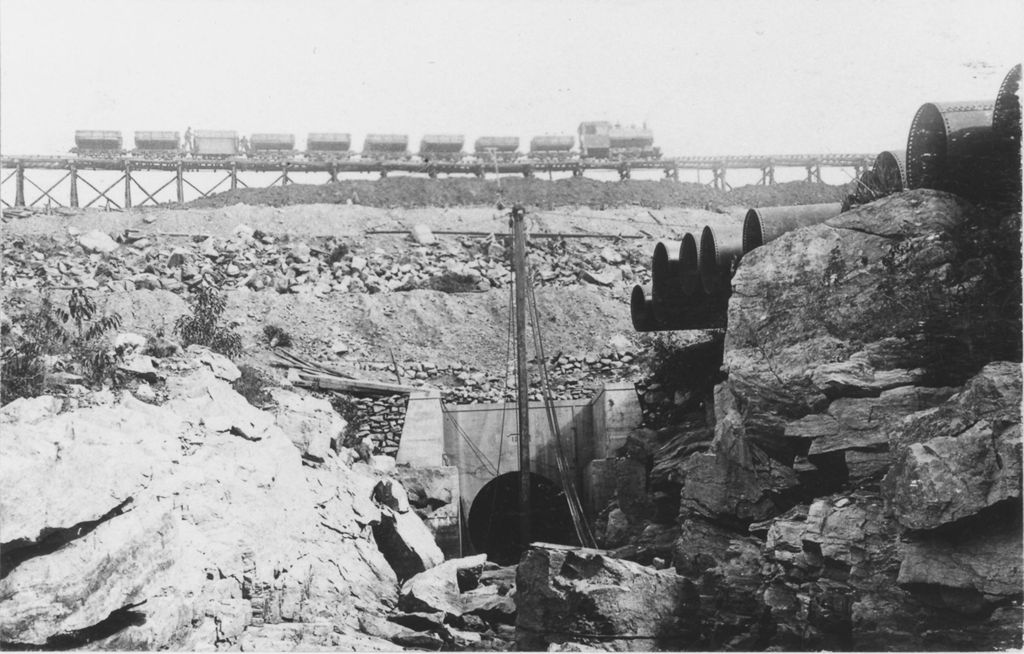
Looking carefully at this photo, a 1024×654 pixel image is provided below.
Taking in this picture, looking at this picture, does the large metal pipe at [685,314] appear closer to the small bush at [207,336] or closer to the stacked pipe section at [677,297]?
the stacked pipe section at [677,297]

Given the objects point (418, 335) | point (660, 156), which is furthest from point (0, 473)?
point (660, 156)

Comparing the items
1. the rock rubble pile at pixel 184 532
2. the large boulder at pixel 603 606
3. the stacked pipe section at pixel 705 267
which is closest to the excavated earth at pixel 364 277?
the stacked pipe section at pixel 705 267

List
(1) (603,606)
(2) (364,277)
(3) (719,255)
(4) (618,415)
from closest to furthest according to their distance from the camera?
1. (1) (603,606)
2. (3) (719,255)
3. (4) (618,415)
4. (2) (364,277)

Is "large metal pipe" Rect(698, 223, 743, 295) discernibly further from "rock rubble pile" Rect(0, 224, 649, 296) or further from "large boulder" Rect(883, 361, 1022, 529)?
"rock rubble pile" Rect(0, 224, 649, 296)

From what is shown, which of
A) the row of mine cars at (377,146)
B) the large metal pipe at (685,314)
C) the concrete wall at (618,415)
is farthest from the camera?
the row of mine cars at (377,146)

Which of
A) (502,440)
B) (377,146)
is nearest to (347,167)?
(377,146)

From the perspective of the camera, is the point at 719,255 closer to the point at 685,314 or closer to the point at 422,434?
the point at 685,314

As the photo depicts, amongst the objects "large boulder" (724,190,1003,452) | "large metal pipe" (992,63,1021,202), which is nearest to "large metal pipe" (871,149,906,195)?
"large boulder" (724,190,1003,452)
